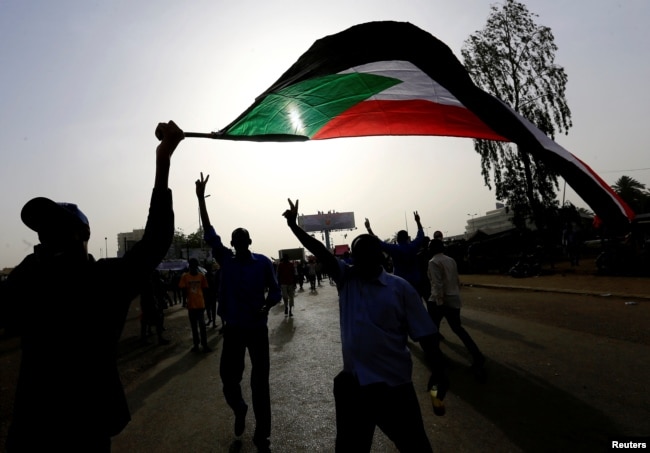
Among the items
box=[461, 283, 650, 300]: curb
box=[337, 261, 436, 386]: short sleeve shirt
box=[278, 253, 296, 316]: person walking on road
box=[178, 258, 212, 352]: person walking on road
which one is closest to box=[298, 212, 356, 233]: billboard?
box=[461, 283, 650, 300]: curb

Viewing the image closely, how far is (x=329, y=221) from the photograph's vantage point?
287 feet

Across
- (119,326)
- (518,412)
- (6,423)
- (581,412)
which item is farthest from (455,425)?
(6,423)

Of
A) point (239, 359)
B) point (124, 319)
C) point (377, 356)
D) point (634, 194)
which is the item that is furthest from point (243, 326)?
point (634, 194)

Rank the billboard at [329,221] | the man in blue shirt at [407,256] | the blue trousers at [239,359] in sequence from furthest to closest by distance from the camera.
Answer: the billboard at [329,221] → the man in blue shirt at [407,256] → the blue trousers at [239,359]

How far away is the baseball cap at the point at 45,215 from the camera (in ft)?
4.69

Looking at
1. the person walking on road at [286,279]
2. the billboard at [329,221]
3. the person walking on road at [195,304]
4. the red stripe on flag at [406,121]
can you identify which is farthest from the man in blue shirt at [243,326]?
the billboard at [329,221]

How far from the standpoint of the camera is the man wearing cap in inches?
53.3

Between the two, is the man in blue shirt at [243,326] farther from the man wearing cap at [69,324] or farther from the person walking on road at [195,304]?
the person walking on road at [195,304]

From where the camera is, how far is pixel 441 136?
5.43m

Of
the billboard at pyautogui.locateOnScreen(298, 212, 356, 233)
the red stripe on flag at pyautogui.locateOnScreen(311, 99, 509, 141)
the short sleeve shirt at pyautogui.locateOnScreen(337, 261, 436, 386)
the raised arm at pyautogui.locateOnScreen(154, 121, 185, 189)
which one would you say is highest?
the billboard at pyautogui.locateOnScreen(298, 212, 356, 233)

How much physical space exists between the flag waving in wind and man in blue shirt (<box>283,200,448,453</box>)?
1.70 m

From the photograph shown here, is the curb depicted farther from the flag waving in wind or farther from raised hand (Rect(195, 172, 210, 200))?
raised hand (Rect(195, 172, 210, 200))

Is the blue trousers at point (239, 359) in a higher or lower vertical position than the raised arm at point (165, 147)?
lower

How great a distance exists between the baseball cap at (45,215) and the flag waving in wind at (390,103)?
6.06 feet
